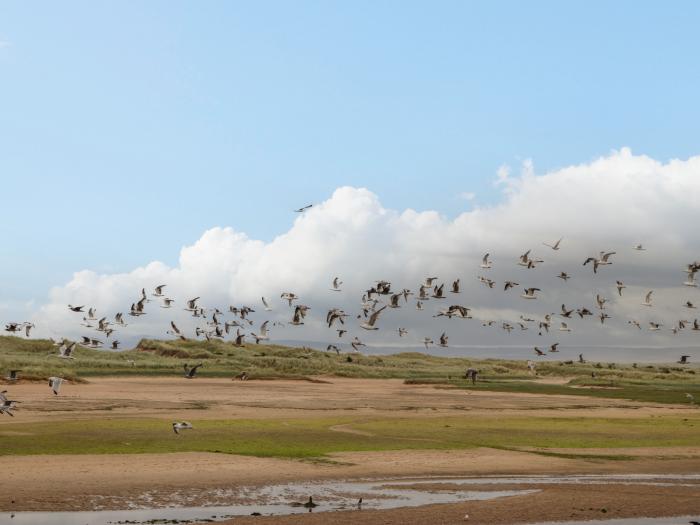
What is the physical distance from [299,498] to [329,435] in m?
15.8

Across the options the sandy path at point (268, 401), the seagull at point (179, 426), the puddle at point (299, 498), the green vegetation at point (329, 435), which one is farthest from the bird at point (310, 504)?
the sandy path at point (268, 401)

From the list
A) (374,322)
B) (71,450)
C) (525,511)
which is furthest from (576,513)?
(374,322)

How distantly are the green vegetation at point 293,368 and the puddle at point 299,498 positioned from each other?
46.3 m

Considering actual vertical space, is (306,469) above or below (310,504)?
above

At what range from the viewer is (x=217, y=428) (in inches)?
1839

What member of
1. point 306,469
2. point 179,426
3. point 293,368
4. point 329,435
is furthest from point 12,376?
point 293,368

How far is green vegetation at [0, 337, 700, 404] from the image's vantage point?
88562mm

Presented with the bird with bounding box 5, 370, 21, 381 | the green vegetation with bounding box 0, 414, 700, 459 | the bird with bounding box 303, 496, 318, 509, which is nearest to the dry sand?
the bird with bounding box 303, 496, 318, 509

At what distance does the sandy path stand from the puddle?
2102 cm

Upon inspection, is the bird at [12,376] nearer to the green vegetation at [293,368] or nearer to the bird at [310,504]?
the green vegetation at [293,368]

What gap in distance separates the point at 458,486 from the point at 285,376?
210 ft

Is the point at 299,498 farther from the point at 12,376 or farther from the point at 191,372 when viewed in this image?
the point at 12,376

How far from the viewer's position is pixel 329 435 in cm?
4525

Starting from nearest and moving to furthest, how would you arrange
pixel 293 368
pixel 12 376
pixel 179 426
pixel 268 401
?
pixel 179 426, pixel 268 401, pixel 12 376, pixel 293 368
